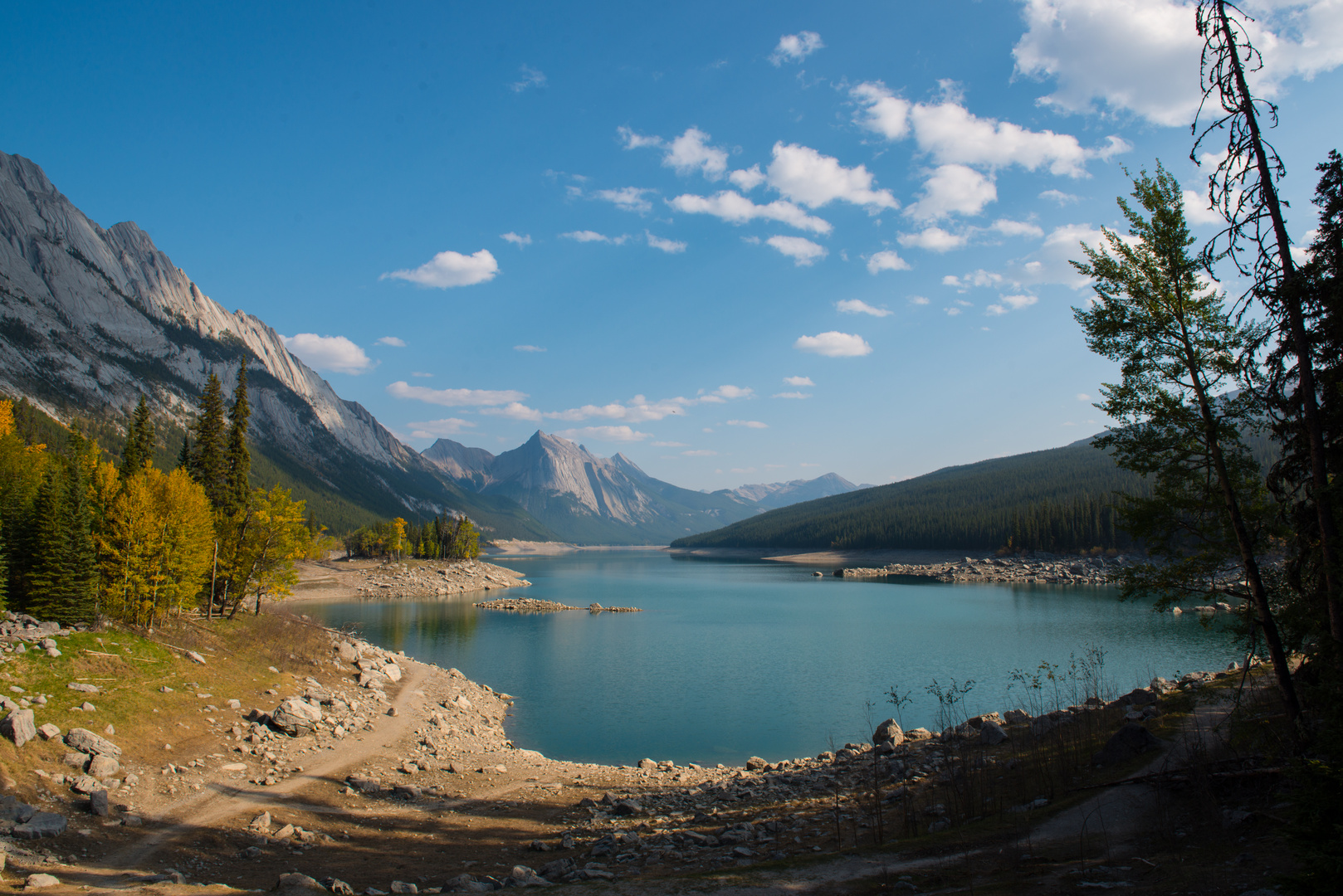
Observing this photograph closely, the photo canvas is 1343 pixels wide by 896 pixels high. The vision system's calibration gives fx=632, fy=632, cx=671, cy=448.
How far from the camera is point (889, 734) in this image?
64.5 feet

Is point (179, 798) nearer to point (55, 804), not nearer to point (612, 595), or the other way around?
point (55, 804)

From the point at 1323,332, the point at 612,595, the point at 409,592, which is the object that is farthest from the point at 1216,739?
the point at 409,592

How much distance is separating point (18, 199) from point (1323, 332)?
25157cm

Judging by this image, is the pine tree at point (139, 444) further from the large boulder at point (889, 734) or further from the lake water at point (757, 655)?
the large boulder at point (889, 734)

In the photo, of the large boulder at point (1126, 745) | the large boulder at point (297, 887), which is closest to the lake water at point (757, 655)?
the large boulder at point (1126, 745)

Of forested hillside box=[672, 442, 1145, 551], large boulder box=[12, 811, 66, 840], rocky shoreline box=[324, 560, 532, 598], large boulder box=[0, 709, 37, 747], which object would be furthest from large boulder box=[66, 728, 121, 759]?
forested hillside box=[672, 442, 1145, 551]

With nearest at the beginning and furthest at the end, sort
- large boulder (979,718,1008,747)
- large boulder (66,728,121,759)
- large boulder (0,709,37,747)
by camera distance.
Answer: large boulder (0,709,37,747) → large boulder (66,728,121,759) → large boulder (979,718,1008,747)

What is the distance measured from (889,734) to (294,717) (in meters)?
18.6

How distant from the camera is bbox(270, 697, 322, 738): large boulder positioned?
63.7ft

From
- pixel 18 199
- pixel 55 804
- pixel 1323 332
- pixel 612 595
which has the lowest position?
pixel 612 595

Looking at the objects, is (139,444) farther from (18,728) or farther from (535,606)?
(535,606)

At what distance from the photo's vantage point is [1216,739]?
1246 centimetres

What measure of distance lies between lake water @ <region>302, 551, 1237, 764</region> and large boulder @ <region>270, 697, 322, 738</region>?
7564 millimetres

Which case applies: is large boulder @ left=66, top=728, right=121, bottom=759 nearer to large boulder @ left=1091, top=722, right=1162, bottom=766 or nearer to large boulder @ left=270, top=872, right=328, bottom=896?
large boulder @ left=270, top=872, right=328, bottom=896
